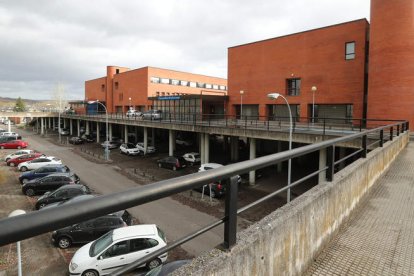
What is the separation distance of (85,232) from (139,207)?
228 inches

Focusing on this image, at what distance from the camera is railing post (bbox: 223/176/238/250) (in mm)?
2361

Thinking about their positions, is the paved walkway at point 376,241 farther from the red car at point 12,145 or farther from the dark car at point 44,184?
the red car at point 12,145

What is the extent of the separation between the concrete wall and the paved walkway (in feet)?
0.62

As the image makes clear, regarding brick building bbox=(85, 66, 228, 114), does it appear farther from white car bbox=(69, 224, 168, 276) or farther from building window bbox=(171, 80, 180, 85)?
white car bbox=(69, 224, 168, 276)

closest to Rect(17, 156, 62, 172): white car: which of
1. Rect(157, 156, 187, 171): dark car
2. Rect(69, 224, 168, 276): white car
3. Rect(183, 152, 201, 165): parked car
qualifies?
Rect(157, 156, 187, 171): dark car

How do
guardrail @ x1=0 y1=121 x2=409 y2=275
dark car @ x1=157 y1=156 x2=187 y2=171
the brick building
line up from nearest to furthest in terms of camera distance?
guardrail @ x1=0 y1=121 x2=409 y2=275 → dark car @ x1=157 y1=156 x2=187 y2=171 → the brick building

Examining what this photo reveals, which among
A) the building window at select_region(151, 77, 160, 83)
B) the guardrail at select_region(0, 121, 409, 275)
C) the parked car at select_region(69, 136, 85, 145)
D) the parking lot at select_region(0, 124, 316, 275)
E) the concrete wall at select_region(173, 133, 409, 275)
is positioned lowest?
the parking lot at select_region(0, 124, 316, 275)

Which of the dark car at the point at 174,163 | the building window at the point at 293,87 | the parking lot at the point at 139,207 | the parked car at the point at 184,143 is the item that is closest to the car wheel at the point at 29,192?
the parking lot at the point at 139,207

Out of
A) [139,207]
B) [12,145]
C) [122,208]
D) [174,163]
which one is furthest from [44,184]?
[12,145]

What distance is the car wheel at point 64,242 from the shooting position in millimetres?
12898

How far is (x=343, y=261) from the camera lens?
3.91 metres

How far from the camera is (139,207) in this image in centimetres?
1905

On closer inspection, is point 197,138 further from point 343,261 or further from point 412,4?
point 343,261

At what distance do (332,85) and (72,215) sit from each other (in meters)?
33.5
